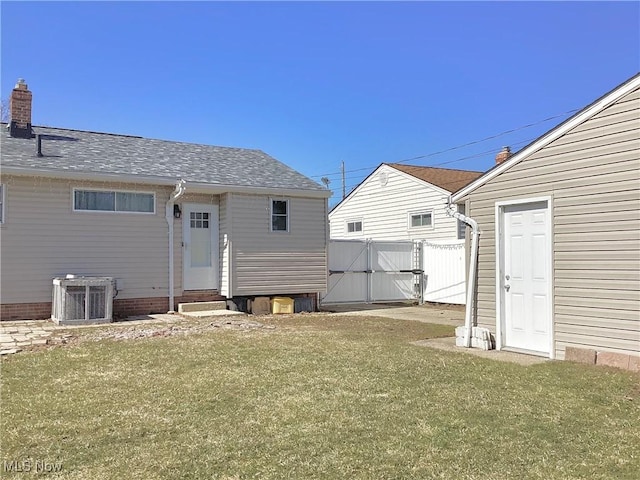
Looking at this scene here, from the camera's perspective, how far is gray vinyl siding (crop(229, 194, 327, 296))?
1252 cm

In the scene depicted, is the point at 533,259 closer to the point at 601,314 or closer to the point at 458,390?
the point at 601,314

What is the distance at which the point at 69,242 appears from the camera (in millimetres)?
10906

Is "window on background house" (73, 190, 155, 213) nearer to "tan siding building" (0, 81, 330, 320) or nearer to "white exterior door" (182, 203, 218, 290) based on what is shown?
"tan siding building" (0, 81, 330, 320)

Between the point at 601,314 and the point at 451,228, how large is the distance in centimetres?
1034

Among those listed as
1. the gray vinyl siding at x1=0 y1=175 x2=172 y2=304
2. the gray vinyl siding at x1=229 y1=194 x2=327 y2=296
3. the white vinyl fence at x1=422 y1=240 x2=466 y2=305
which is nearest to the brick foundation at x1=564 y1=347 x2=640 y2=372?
the gray vinyl siding at x1=229 y1=194 x2=327 y2=296

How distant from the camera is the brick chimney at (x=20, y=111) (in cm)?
1215

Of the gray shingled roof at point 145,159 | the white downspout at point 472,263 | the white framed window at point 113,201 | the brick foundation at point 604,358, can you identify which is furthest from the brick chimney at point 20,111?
the brick foundation at point 604,358

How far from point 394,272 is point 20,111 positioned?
11.0 m

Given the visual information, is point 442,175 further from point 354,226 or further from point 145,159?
point 145,159

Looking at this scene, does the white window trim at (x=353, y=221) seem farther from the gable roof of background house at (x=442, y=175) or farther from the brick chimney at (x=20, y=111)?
the brick chimney at (x=20, y=111)

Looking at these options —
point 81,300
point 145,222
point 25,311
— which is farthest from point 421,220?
point 25,311

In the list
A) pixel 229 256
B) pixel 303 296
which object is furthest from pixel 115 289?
pixel 303 296

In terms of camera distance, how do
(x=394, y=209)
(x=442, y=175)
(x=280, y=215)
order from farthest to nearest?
(x=442, y=175) → (x=394, y=209) → (x=280, y=215)

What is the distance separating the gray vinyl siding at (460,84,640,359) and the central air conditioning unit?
8.07 m
